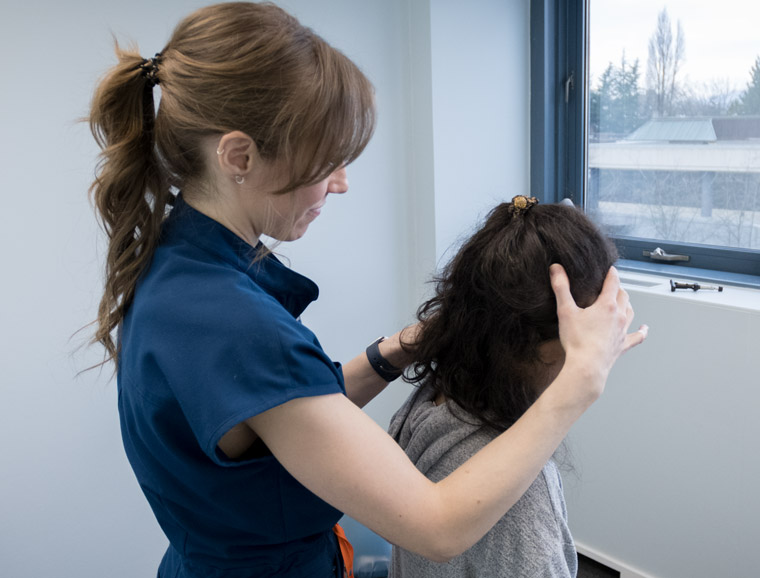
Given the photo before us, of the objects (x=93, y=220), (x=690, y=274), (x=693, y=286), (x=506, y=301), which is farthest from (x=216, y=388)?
(x=690, y=274)

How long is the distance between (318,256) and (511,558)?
1397 mm

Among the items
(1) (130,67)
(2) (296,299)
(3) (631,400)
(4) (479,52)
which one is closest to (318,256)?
(4) (479,52)

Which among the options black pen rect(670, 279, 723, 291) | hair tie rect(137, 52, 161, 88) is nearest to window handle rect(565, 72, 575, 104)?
black pen rect(670, 279, 723, 291)

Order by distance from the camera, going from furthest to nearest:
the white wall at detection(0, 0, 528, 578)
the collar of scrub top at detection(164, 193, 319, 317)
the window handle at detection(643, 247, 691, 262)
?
the window handle at detection(643, 247, 691, 262), the white wall at detection(0, 0, 528, 578), the collar of scrub top at detection(164, 193, 319, 317)

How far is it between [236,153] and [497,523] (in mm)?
609

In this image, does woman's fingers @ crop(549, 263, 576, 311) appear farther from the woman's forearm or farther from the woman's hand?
the woman's forearm

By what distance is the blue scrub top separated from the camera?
79 cm

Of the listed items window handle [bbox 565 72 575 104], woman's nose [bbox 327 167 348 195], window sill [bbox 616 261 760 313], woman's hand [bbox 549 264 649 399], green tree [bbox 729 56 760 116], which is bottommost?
window sill [bbox 616 261 760 313]

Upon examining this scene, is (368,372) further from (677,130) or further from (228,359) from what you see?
(677,130)

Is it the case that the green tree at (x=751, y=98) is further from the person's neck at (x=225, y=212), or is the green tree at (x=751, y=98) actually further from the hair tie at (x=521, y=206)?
the person's neck at (x=225, y=212)

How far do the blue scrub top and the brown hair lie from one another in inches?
1.8

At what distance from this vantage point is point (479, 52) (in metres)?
2.31

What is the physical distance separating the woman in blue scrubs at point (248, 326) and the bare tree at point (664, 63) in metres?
1.42

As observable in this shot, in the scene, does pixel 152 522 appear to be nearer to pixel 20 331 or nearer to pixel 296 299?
pixel 20 331
